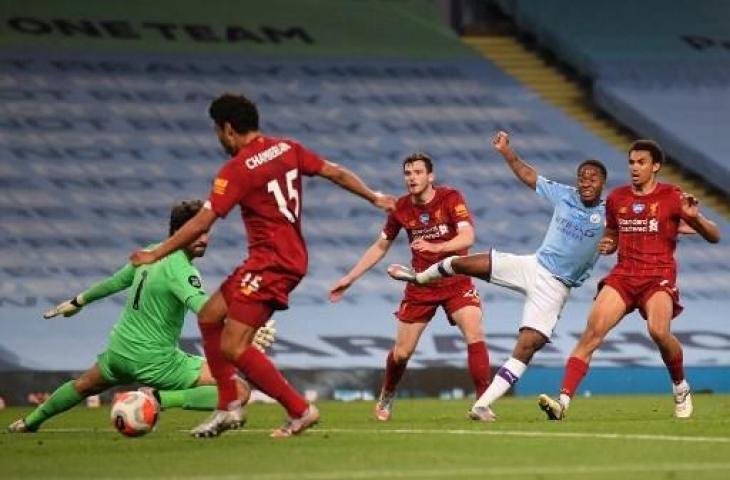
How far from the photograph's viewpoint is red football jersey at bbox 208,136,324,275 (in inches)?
441

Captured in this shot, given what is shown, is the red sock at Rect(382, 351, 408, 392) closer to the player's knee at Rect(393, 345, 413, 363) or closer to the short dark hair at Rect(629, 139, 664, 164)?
the player's knee at Rect(393, 345, 413, 363)

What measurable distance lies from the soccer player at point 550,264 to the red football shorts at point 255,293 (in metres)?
3.24

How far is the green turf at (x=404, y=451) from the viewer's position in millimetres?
9273

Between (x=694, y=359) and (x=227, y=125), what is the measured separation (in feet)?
45.5

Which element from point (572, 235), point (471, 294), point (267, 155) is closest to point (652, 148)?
point (572, 235)

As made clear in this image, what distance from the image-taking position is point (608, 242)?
14.3 metres

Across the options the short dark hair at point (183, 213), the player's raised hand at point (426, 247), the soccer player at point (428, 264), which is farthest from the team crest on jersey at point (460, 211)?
the short dark hair at point (183, 213)

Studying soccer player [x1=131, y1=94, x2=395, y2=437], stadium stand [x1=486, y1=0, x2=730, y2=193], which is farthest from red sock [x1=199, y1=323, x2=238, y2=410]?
stadium stand [x1=486, y1=0, x2=730, y2=193]

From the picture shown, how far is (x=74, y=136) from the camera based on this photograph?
26.8m

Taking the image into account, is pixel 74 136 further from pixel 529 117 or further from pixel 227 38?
pixel 529 117

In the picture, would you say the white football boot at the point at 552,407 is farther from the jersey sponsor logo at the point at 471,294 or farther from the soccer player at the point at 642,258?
the jersey sponsor logo at the point at 471,294

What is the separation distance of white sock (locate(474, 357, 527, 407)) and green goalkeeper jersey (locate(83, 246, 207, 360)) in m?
2.42

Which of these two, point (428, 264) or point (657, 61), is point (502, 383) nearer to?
point (428, 264)

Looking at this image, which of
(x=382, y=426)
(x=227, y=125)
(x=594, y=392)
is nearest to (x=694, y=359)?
(x=594, y=392)
